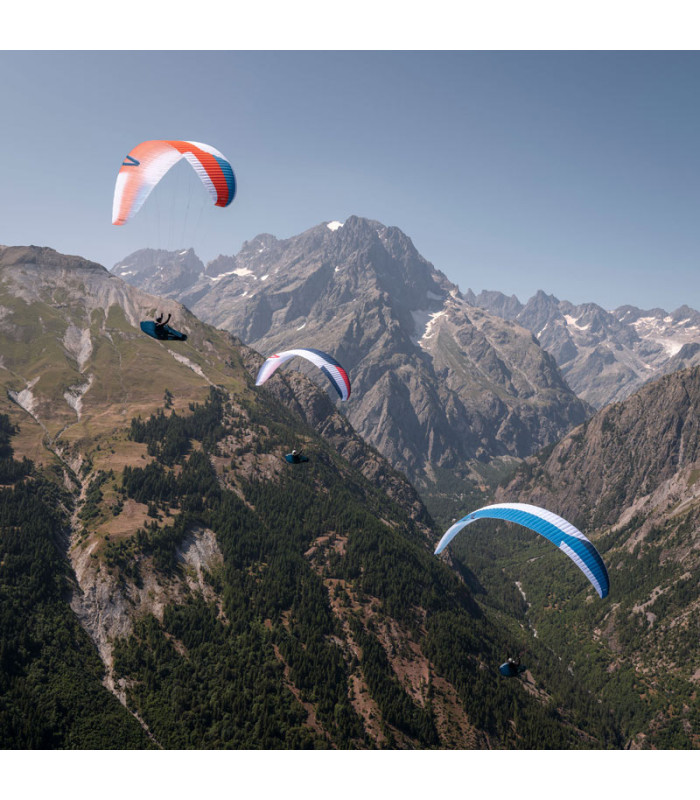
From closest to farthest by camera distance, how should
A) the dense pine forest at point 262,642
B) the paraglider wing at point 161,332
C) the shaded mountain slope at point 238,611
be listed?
Answer: the paraglider wing at point 161,332
the dense pine forest at point 262,642
the shaded mountain slope at point 238,611

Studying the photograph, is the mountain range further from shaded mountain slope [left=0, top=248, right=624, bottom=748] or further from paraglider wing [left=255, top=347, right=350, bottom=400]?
paraglider wing [left=255, top=347, right=350, bottom=400]

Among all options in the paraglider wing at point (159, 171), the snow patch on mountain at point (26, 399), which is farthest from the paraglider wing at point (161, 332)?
the snow patch on mountain at point (26, 399)

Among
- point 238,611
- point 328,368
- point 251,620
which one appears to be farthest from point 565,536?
point 238,611

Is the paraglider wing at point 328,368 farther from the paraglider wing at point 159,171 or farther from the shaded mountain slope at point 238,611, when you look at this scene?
the shaded mountain slope at point 238,611

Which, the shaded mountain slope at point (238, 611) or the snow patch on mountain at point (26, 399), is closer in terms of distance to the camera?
the shaded mountain slope at point (238, 611)

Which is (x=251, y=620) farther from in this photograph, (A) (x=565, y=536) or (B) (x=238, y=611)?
(A) (x=565, y=536)
